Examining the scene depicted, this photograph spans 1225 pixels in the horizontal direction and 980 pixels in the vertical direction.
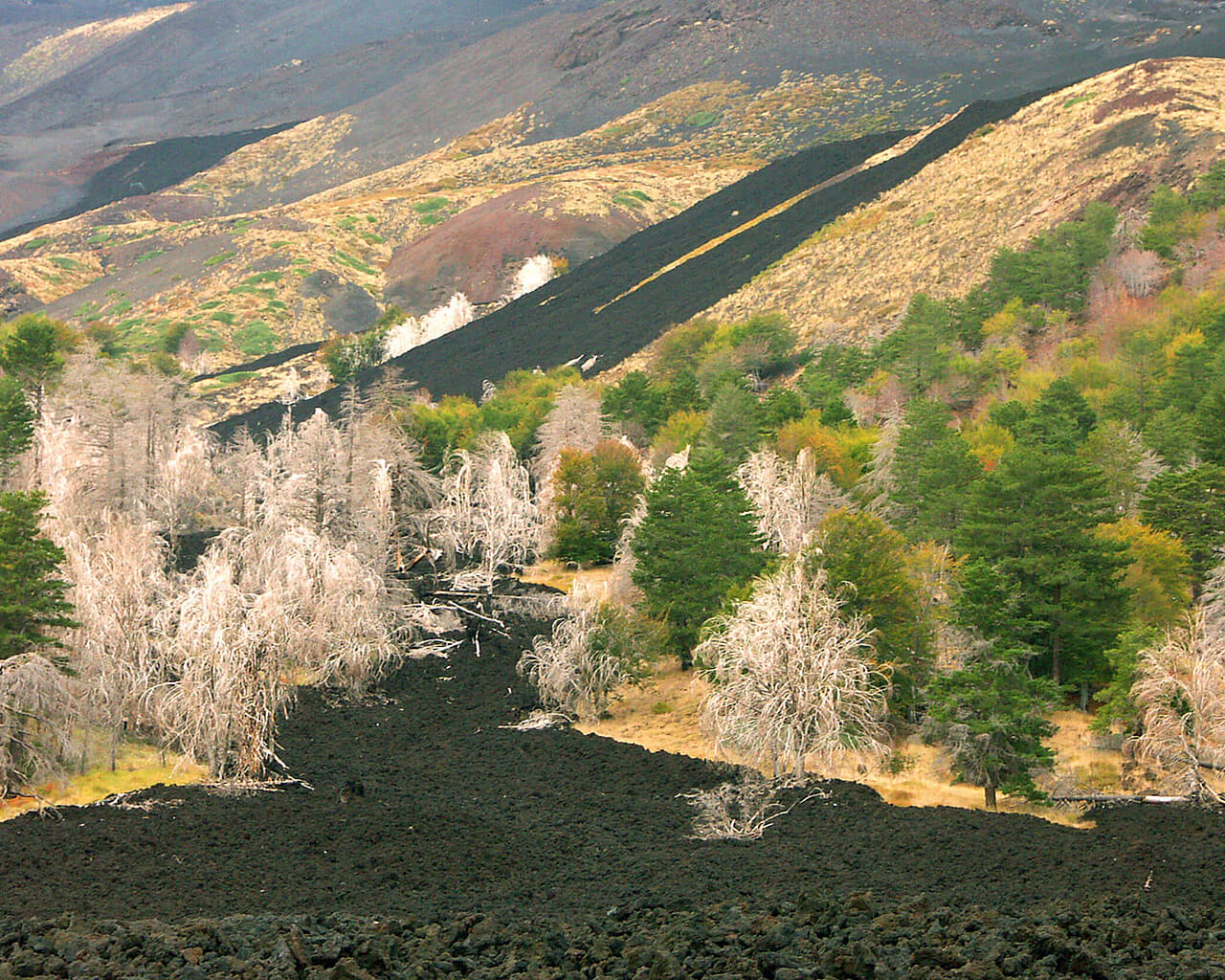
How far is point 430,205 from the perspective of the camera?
559 ft

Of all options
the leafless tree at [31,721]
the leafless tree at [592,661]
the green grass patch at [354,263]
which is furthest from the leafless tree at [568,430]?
the green grass patch at [354,263]

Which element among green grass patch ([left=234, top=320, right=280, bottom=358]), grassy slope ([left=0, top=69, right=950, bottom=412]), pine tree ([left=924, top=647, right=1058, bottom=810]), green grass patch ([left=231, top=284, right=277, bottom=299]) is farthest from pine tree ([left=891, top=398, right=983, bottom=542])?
green grass patch ([left=231, top=284, right=277, bottom=299])

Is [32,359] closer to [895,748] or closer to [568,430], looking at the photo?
[568,430]

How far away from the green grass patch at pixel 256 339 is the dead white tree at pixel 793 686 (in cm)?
9617

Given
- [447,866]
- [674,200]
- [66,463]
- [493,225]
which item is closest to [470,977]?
[447,866]

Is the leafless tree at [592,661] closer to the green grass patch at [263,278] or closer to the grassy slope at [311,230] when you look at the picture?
the grassy slope at [311,230]

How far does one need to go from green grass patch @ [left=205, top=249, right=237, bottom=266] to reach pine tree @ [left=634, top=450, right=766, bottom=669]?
11655 cm

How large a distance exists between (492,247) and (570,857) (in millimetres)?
124176

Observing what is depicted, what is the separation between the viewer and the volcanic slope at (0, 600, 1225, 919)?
19.5 m

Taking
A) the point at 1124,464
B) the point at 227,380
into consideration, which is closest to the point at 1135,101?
the point at 1124,464

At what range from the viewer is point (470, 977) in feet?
48.5

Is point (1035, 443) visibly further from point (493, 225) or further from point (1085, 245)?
point (493, 225)

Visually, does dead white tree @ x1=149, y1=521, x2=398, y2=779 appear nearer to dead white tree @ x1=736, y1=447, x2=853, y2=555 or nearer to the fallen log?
dead white tree @ x1=736, y1=447, x2=853, y2=555

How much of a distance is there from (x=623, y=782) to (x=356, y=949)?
41.3ft
